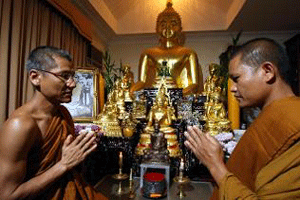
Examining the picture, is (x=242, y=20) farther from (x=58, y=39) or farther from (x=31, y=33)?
(x=31, y=33)

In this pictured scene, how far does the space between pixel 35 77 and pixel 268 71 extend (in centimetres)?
114

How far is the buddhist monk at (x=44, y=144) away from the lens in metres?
1.10

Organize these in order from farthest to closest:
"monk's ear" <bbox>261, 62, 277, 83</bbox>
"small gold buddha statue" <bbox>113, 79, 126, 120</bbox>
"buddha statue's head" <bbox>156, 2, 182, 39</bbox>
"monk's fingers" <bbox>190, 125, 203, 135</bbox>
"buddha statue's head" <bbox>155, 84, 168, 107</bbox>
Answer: "buddha statue's head" <bbox>156, 2, 182, 39</bbox>, "small gold buddha statue" <bbox>113, 79, 126, 120</bbox>, "buddha statue's head" <bbox>155, 84, 168, 107</bbox>, "monk's fingers" <bbox>190, 125, 203, 135</bbox>, "monk's ear" <bbox>261, 62, 277, 83</bbox>

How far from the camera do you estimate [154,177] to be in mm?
2041

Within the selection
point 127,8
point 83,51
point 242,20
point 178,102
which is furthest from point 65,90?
point 127,8

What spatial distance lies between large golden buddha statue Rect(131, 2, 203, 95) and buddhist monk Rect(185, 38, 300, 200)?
312 centimetres

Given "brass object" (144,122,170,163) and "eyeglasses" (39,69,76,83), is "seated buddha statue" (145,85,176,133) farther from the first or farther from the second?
"eyeglasses" (39,69,76,83)

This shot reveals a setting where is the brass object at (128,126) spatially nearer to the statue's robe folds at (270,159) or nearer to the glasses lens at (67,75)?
the glasses lens at (67,75)

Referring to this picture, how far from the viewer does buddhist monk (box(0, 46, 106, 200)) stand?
1102 mm

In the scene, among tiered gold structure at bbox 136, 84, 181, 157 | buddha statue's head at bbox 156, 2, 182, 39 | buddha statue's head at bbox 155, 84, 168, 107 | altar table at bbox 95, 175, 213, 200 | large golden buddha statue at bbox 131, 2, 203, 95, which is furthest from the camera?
buddha statue's head at bbox 156, 2, 182, 39

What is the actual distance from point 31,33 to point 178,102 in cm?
187

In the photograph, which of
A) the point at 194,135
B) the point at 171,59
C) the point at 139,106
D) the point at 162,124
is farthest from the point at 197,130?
the point at 171,59

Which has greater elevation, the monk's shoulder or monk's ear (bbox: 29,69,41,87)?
monk's ear (bbox: 29,69,41,87)

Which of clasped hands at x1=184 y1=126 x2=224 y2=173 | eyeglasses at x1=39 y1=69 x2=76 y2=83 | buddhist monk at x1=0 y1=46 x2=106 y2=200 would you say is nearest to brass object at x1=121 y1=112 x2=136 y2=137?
buddhist monk at x1=0 y1=46 x2=106 y2=200
